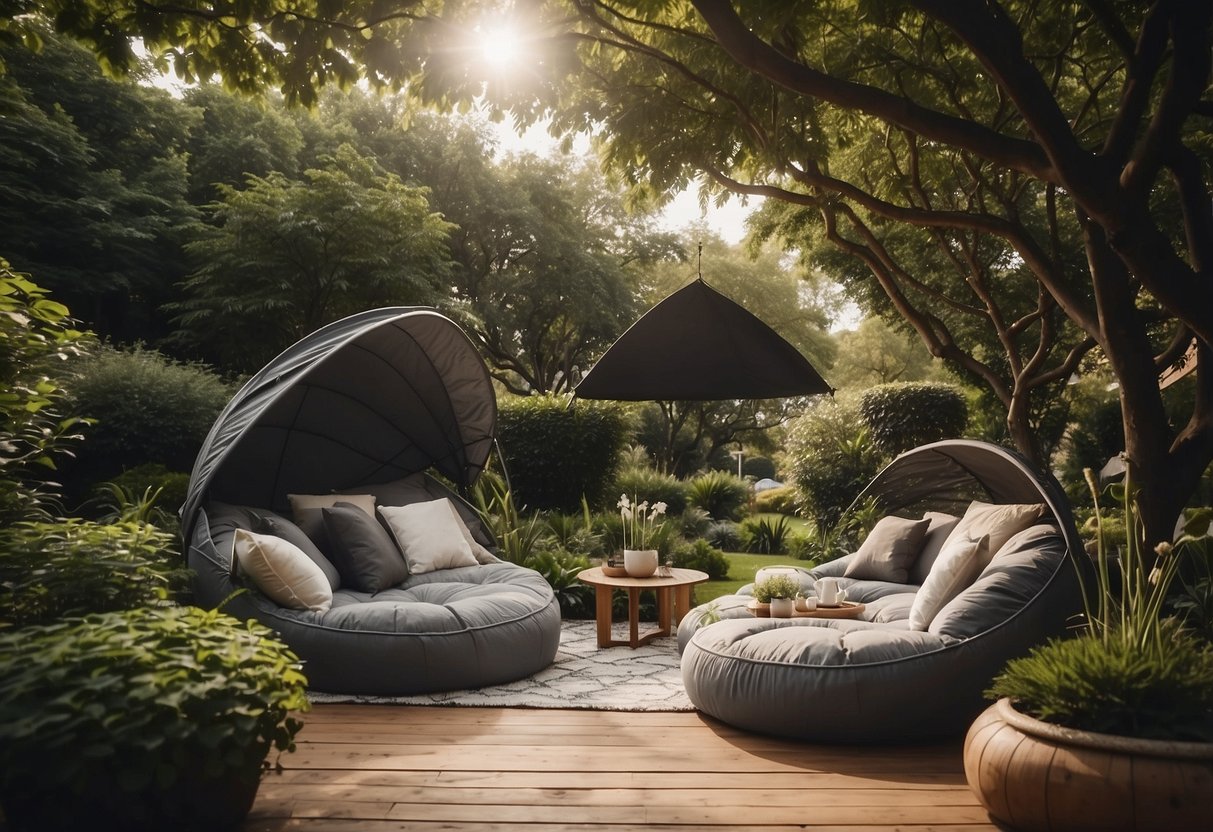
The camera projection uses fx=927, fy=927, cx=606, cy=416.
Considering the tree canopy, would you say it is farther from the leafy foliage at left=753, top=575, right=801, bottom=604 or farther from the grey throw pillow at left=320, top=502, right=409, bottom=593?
the grey throw pillow at left=320, top=502, right=409, bottom=593

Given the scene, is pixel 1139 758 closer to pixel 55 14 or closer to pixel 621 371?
pixel 621 371

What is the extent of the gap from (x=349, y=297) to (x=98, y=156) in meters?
4.13

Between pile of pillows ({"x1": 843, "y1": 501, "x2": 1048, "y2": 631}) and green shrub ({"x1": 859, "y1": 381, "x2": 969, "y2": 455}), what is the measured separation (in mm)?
4504

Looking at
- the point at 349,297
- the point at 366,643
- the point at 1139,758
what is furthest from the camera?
the point at 349,297

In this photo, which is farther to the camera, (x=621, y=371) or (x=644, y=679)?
(x=621, y=371)

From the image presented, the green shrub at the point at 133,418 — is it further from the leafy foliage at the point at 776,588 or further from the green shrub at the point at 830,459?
the green shrub at the point at 830,459

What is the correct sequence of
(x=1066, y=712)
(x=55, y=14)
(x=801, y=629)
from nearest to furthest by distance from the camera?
(x=1066, y=712) → (x=55, y=14) → (x=801, y=629)

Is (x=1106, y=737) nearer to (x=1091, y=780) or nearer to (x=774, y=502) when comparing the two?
(x=1091, y=780)

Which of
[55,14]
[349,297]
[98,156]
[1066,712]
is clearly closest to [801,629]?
[1066,712]

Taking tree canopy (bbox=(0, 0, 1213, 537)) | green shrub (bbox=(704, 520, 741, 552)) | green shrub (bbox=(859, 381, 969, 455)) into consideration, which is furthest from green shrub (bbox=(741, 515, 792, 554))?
tree canopy (bbox=(0, 0, 1213, 537))

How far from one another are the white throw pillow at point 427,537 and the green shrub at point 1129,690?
392 cm

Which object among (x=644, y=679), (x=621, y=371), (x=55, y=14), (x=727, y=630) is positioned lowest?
(x=644, y=679)

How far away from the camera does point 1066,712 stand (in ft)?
9.67

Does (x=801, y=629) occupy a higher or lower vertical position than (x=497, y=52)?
lower
